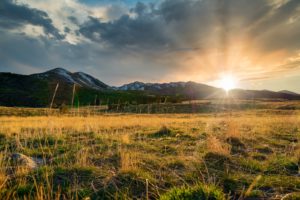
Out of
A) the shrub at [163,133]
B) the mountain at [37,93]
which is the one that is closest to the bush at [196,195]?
the shrub at [163,133]

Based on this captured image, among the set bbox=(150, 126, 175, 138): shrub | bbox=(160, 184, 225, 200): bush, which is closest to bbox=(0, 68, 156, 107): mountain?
bbox=(150, 126, 175, 138): shrub

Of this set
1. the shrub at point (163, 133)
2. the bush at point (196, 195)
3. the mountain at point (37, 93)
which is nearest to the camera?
the bush at point (196, 195)

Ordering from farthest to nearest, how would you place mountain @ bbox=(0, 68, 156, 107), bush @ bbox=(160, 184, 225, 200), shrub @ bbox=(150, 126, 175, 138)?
mountain @ bbox=(0, 68, 156, 107) < shrub @ bbox=(150, 126, 175, 138) < bush @ bbox=(160, 184, 225, 200)

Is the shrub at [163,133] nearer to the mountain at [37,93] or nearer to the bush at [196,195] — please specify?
the bush at [196,195]

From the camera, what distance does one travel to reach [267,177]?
4914 mm

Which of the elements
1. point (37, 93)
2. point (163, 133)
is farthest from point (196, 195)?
point (37, 93)

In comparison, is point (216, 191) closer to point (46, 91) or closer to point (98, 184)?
point (98, 184)

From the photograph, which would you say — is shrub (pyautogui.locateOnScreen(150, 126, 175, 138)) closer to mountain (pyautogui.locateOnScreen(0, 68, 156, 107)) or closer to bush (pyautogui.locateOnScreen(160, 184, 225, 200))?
bush (pyautogui.locateOnScreen(160, 184, 225, 200))

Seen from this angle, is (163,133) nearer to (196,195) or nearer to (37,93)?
(196,195)

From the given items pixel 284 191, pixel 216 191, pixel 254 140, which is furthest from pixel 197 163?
pixel 254 140

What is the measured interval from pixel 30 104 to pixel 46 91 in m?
26.0

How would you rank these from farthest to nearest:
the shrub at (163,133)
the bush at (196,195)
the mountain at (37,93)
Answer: the mountain at (37,93) < the shrub at (163,133) < the bush at (196,195)

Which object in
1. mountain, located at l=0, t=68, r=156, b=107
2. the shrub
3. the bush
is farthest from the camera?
mountain, located at l=0, t=68, r=156, b=107

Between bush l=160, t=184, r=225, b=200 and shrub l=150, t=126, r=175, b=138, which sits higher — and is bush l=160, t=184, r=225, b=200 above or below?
above
